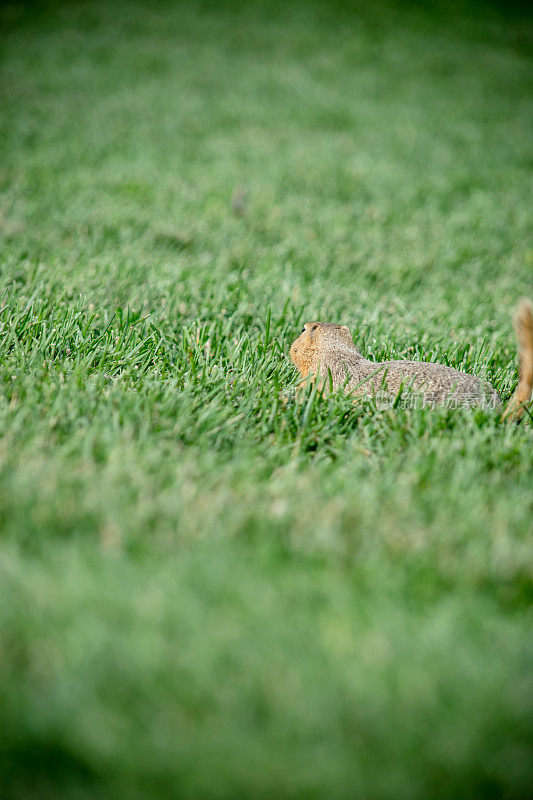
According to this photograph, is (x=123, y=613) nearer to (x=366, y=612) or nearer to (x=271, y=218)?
(x=366, y=612)

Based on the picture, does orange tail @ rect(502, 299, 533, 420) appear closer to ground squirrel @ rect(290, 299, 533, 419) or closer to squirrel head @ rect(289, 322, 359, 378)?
ground squirrel @ rect(290, 299, 533, 419)

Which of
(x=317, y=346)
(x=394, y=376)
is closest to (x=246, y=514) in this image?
(x=394, y=376)

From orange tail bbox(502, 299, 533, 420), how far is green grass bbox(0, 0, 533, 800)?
0.15 meters

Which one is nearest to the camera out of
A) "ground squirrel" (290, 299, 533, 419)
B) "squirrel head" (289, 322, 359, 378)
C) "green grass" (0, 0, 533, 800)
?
"green grass" (0, 0, 533, 800)

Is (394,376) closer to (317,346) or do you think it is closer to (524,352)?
(317,346)

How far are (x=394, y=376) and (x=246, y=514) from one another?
1202 mm

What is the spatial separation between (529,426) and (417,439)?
0.63 meters

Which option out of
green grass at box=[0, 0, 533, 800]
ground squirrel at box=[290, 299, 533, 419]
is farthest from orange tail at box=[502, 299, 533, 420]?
green grass at box=[0, 0, 533, 800]

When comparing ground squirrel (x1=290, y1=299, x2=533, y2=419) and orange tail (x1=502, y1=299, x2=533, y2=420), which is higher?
orange tail (x1=502, y1=299, x2=533, y2=420)

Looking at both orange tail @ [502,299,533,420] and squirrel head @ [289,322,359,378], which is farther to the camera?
squirrel head @ [289,322,359,378]

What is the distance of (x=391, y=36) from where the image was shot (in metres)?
16.5

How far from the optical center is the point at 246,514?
1797 mm

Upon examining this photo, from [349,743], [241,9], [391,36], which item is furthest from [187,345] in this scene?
[241,9]

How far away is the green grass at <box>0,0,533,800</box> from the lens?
1194mm
